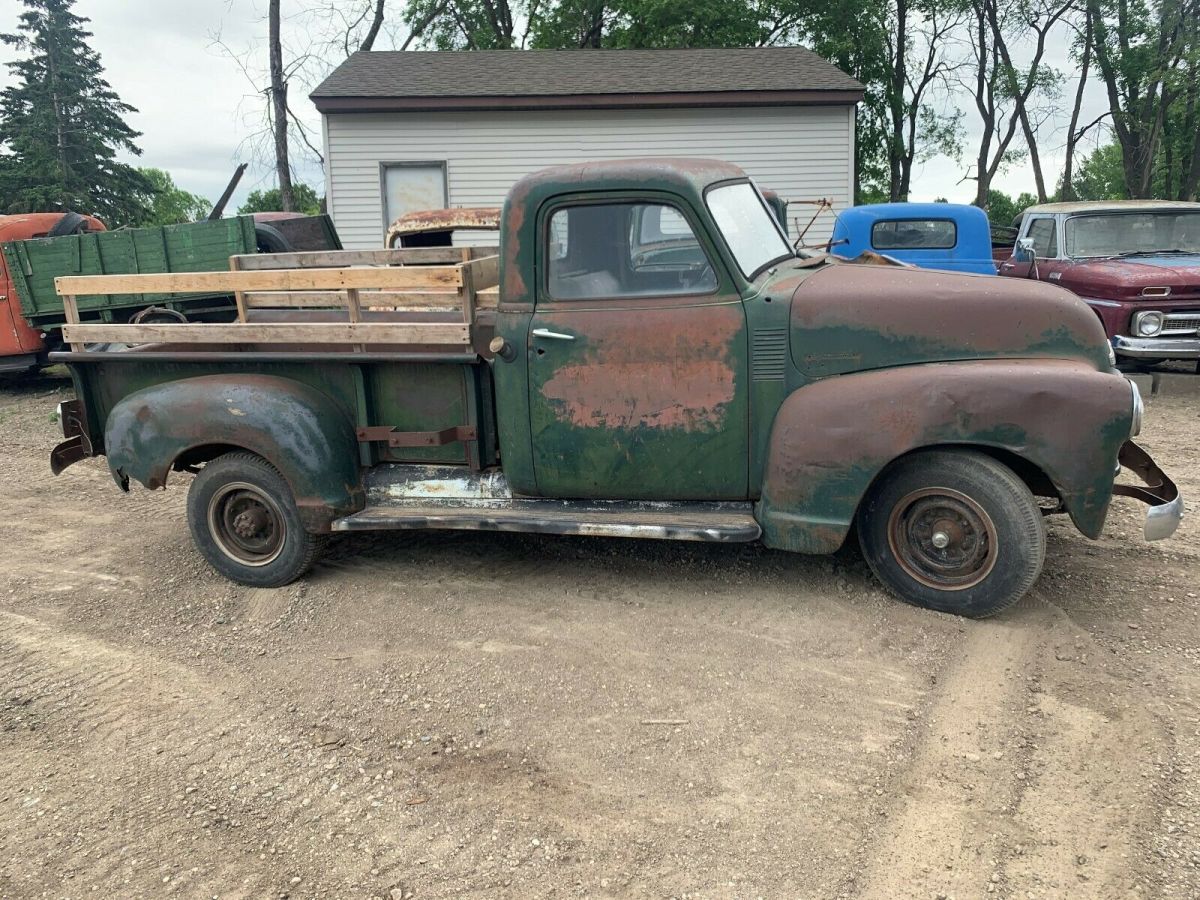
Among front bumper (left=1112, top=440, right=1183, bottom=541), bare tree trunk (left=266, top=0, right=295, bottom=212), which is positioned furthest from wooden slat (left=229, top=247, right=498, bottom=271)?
bare tree trunk (left=266, top=0, right=295, bottom=212)

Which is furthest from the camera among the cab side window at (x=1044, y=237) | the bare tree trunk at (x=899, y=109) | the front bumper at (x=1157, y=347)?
the bare tree trunk at (x=899, y=109)

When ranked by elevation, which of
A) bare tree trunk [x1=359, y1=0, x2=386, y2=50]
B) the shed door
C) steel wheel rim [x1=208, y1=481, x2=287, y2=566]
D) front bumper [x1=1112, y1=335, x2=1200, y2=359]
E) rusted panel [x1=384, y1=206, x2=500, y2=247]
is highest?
bare tree trunk [x1=359, y1=0, x2=386, y2=50]

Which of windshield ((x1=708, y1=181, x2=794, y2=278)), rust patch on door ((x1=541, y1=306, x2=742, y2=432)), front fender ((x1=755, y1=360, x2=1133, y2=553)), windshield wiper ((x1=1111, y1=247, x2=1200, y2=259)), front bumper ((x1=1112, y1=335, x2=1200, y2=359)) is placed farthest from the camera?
windshield wiper ((x1=1111, y1=247, x2=1200, y2=259))

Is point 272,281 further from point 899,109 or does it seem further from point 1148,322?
point 899,109

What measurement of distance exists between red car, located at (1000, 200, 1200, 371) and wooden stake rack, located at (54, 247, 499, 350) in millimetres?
6791

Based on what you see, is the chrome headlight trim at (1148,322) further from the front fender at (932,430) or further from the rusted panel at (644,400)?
the rusted panel at (644,400)

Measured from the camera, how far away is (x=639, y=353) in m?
4.30

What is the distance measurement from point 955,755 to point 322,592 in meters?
3.08

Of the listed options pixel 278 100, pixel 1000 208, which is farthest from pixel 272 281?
pixel 1000 208

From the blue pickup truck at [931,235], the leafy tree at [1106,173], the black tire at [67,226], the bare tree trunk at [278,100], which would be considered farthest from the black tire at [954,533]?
the leafy tree at [1106,173]

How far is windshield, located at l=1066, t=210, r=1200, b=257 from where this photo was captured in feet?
32.8

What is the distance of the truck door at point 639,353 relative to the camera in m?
4.26

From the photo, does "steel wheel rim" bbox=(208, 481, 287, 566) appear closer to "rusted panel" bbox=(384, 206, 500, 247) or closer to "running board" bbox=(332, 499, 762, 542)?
"running board" bbox=(332, 499, 762, 542)

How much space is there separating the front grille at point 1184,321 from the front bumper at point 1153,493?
5.56 m
